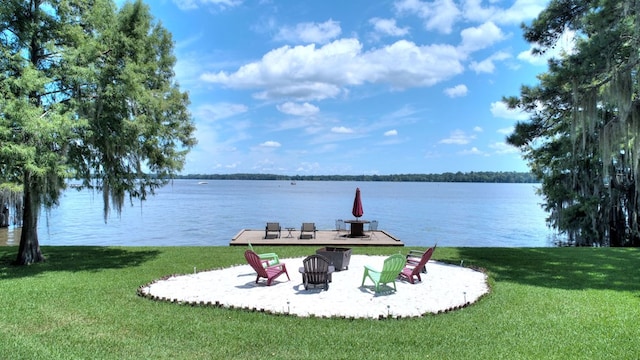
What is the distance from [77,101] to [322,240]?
10326mm

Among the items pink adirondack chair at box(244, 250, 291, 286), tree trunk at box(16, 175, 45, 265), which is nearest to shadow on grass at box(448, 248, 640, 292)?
Result: pink adirondack chair at box(244, 250, 291, 286)

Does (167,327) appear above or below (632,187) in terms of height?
below

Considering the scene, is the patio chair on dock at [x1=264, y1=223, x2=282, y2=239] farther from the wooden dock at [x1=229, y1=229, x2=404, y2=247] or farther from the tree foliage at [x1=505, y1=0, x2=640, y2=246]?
the tree foliage at [x1=505, y1=0, x2=640, y2=246]

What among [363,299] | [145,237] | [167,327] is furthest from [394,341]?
[145,237]

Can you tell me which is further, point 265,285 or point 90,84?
point 90,84

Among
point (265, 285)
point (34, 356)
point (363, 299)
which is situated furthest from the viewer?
point (265, 285)

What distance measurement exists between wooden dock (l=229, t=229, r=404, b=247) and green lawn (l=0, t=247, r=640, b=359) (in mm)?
7075

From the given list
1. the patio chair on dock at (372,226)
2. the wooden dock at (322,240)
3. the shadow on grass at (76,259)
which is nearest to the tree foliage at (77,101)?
the shadow on grass at (76,259)

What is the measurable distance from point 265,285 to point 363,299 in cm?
227

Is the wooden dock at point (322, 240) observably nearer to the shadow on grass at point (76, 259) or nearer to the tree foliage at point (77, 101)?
the shadow on grass at point (76, 259)

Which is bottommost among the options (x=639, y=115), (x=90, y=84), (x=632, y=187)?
(x=632, y=187)

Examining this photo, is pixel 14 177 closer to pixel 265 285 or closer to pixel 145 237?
pixel 265 285

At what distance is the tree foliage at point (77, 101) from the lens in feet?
30.4

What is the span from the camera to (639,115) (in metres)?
10.7
